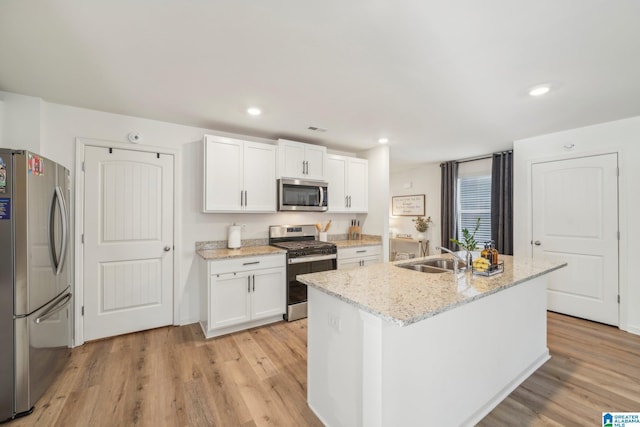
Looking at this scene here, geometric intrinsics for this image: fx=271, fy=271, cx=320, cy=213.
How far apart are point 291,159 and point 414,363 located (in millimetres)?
2808

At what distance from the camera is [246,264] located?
3.04 metres

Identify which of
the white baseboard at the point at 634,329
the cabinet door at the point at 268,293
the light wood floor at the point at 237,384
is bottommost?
the light wood floor at the point at 237,384

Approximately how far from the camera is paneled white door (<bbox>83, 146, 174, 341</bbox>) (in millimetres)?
2775

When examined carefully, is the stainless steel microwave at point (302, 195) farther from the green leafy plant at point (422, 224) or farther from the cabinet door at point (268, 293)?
the green leafy plant at point (422, 224)

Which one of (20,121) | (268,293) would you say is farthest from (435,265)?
(20,121)

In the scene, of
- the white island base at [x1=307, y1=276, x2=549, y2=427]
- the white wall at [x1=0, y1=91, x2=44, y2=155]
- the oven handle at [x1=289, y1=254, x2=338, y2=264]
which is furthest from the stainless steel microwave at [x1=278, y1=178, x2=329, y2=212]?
the white wall at [x1=0, y1=91, x2=44, y2=155]

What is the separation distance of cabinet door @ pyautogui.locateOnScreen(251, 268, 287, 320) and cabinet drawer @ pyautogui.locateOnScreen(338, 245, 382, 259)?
933mm

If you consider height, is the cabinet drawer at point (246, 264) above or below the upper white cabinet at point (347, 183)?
below

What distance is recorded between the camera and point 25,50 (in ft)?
5.80

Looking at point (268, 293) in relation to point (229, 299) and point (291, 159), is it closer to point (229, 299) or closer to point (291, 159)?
point (229, 299)

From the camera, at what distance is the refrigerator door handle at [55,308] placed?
194 cm

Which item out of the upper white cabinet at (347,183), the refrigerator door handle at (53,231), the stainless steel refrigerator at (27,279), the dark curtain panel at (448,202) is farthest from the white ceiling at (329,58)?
the dark curtain panel at (448,202)

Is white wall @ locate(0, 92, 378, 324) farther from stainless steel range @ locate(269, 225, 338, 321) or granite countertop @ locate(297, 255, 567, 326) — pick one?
granite countertop @ locate(297, 255, 567, 326)

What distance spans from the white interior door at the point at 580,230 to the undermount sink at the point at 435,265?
213 centimetres
